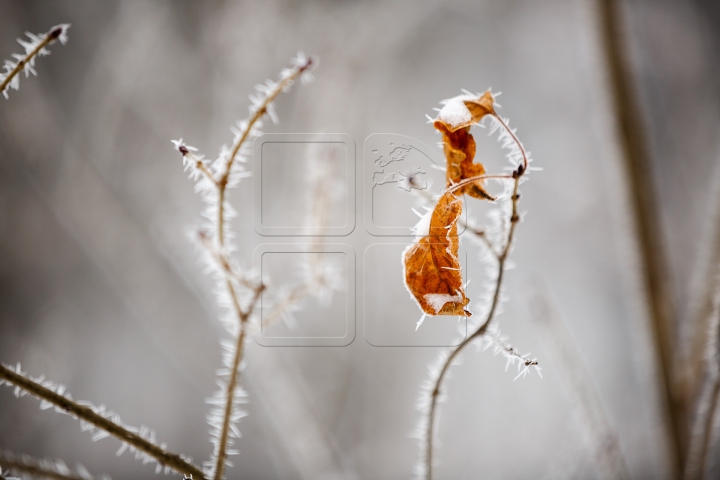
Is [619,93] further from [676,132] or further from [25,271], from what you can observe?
[25,271]

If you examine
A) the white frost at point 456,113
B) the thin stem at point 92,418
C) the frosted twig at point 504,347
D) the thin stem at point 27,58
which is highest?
the thin stem at point 27,58

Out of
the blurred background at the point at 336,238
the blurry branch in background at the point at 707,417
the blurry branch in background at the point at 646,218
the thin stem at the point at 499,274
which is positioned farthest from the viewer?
the blurred background at the point at 336,238

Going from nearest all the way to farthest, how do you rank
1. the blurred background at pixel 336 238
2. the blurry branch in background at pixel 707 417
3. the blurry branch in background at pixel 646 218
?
the blurry branch in background at pixel 707 417 < the blurry branch in background at pixel 646 218 < the blurred background at pixel 336 238

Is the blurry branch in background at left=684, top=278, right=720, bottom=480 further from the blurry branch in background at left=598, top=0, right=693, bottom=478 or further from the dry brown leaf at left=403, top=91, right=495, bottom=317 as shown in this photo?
the dry brown leaf at left=403, top=91, right=495, bottom=317

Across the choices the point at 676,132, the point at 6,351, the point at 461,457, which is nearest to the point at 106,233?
the point at 6,351

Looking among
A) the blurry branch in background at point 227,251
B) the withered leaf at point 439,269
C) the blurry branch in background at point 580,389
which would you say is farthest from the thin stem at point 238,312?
the blurry branch in background at point 580,389

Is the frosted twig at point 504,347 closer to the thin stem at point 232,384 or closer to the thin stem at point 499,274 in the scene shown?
the thin stem at point 499,274

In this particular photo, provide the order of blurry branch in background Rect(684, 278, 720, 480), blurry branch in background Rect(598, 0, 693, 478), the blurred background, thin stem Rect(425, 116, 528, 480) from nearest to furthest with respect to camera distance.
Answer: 1. thin stem Rect(425, 116, 528, 480)
2. blurry branch in background Rect(684, 278, 720, 480)
3. blurry branch in background Rect(598, 0, 693, 478)
4. the blurred background

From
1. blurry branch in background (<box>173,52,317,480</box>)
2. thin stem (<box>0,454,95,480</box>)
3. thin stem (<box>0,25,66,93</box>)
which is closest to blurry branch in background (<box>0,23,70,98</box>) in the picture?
thin stem (<box>0,25,66,93</box>)
